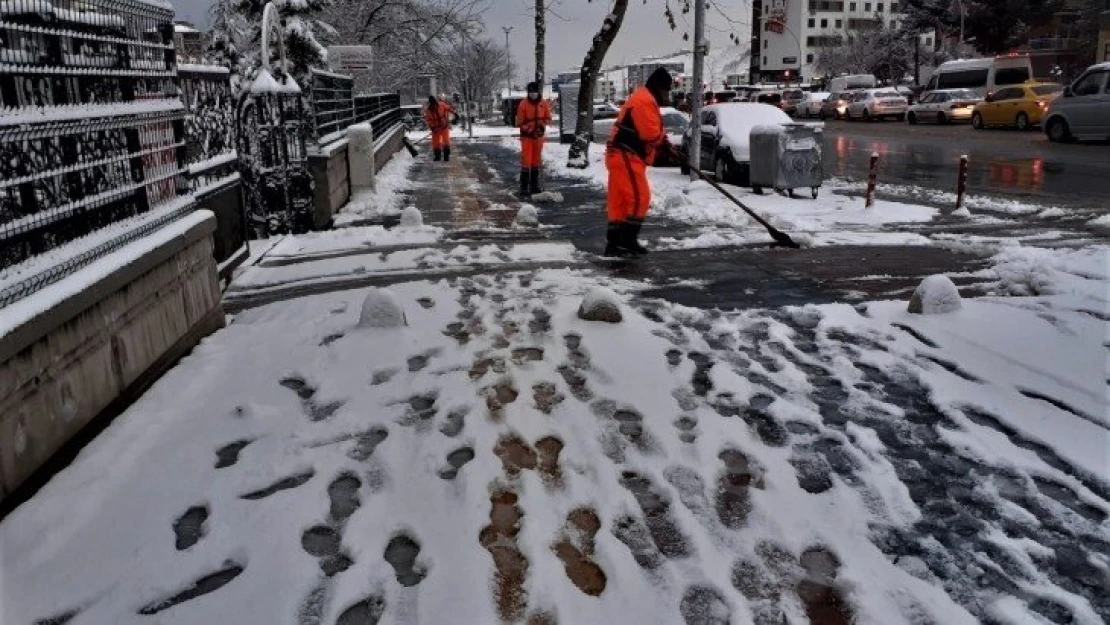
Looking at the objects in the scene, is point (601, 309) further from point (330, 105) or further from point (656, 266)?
point (330, 105)

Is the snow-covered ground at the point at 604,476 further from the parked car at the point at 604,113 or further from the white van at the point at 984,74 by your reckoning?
the white van at the point at 984,74

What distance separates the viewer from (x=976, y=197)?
43.4 ft

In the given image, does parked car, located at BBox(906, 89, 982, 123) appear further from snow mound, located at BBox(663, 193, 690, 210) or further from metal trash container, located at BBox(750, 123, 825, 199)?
snow mound, located at BBox(663, 193, 690, 210)

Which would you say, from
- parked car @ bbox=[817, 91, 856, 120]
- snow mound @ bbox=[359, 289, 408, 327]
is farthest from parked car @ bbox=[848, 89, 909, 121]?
snow mound @ bbox=[359, 289, 408, 327]

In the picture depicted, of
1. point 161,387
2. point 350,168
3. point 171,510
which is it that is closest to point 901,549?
point 171,510

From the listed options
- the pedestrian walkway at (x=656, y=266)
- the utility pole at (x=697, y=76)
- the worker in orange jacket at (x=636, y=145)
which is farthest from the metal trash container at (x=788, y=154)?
the worker in orange jacket at (x=636, y=145)

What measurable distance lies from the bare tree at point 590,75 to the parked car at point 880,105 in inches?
937

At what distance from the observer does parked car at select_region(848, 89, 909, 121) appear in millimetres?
38062

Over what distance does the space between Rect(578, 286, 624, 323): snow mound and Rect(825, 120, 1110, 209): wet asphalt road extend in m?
9.27

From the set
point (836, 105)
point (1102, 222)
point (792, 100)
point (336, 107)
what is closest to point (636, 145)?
point (1102, 222)

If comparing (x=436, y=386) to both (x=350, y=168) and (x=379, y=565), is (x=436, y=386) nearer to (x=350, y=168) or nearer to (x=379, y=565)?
(x=379, y=565)

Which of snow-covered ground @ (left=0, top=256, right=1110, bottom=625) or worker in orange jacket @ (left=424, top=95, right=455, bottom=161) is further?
worker in orange jacket @ (left=424, top=95, right=455, bottom=161)

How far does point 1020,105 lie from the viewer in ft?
90.2

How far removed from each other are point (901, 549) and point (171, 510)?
299 centimetres
